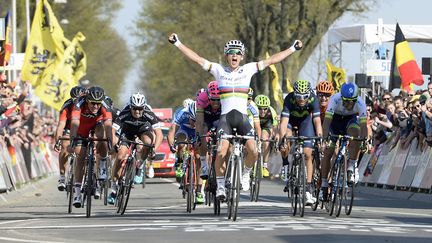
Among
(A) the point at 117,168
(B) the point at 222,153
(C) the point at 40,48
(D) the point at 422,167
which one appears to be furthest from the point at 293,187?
(C) the point at 40,48

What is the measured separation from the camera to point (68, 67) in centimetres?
4559

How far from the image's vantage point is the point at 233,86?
64.0 feet

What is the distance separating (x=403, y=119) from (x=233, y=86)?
1124cm

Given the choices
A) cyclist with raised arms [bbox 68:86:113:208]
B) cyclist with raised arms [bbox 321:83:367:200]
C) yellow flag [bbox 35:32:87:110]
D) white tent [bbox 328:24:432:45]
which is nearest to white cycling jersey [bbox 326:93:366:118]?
cyclist with raised arms [bbox 321:83:367:200]

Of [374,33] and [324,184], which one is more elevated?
[374,33]

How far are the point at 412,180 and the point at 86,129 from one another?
8.47 m

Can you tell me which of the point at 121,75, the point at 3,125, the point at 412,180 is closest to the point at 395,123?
the point at 412,180

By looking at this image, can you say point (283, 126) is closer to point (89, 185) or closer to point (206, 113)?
point (206, 113)

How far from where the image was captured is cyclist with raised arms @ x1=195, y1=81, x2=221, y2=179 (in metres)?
20.9

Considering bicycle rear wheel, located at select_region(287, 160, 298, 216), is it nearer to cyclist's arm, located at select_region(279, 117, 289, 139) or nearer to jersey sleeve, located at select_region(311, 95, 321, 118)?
cyclist's arm, located at select_region(279, 117, 289, 139)

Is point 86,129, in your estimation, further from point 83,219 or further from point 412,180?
point 412,180

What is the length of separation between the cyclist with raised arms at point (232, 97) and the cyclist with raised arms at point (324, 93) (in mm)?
2961

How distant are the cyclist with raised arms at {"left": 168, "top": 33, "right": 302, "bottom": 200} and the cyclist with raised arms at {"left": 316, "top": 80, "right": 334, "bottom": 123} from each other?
2.96 m

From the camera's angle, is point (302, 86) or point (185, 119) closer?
point (302, 86)
